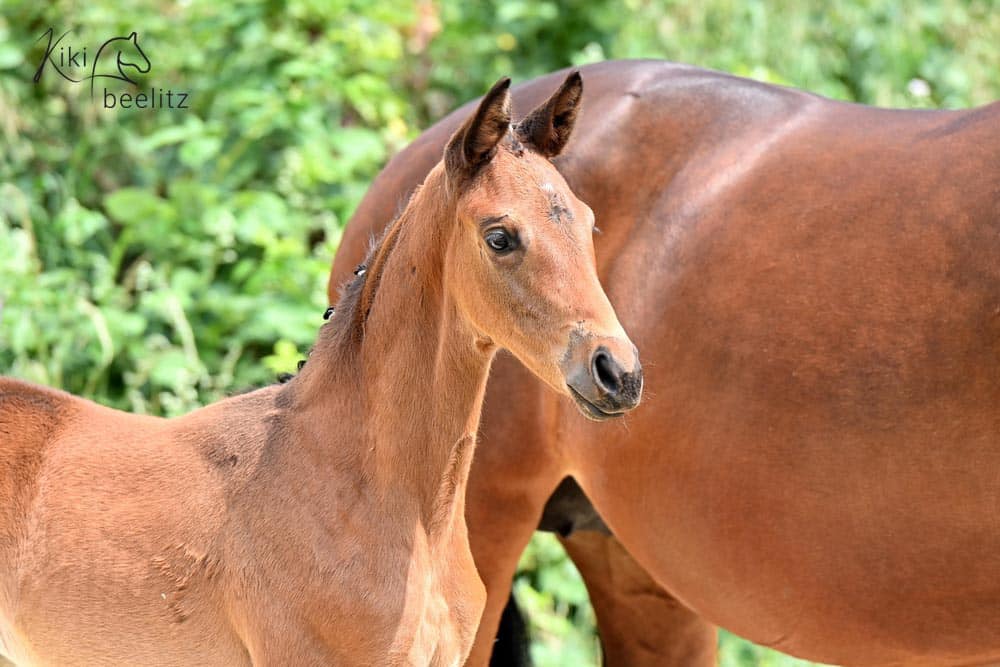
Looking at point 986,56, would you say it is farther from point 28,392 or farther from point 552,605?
point 28,392

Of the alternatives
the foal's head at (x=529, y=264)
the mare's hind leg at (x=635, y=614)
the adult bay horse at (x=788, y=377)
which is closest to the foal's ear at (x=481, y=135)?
the foal's head at (x=529, y=264)

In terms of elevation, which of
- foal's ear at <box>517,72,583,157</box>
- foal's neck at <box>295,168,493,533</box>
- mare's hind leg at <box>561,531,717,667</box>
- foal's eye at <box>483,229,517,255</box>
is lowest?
mare's hind leg at <box>561,531,717,667</box>

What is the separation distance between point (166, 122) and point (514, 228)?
388 cm

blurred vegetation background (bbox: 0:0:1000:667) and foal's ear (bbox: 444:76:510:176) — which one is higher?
foal's ear (bbox: 444:76:510:176)

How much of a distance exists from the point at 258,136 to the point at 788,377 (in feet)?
10.3

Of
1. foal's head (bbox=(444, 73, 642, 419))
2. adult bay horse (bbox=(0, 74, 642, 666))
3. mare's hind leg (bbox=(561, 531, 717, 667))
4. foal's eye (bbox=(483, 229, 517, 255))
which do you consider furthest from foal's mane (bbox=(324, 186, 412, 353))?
mare's hind leg (bbox=(561, 531, 717, 667))

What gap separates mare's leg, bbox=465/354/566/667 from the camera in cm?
279

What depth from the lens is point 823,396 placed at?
2.47 meters

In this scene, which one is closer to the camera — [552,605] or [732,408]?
[732,408]

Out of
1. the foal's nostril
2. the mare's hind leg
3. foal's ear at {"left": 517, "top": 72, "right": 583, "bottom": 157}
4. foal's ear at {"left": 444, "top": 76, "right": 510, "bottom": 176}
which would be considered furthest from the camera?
the mare's hind leg

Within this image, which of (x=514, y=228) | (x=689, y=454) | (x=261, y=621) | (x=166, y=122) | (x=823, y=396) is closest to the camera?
(x=514, y=228)

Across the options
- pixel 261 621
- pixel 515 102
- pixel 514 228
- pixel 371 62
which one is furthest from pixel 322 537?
pixel 371 62

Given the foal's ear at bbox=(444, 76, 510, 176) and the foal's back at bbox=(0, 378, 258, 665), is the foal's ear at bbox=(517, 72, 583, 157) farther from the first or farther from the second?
the foal's back at bbox=(0, 378, 258, 665)

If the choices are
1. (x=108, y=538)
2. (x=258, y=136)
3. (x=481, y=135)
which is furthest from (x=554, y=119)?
(x=258, y=136)
